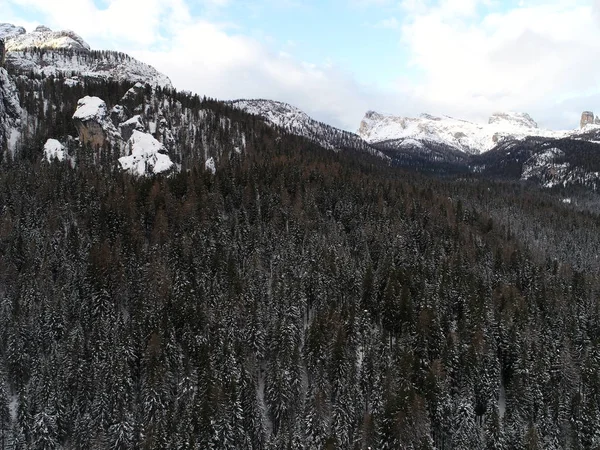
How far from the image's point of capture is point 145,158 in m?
163

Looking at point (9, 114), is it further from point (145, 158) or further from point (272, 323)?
point (272, 323)

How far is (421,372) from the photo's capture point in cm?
7181

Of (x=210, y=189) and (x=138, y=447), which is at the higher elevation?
(x=210, y=189)

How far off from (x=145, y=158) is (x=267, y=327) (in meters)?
104

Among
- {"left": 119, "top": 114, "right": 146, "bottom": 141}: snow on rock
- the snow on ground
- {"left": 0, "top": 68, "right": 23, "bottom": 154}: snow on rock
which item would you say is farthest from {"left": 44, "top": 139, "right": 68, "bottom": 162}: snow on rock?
{"left": 119, "top": 114, "right": 146, "bottom": 141}: snow on rock

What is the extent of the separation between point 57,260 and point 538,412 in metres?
92.2

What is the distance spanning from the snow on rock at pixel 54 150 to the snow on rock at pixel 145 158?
19.7 m

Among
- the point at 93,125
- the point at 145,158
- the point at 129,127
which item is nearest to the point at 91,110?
the point at 93,125

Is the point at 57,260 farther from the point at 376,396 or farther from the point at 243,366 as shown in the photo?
the point at 376,396

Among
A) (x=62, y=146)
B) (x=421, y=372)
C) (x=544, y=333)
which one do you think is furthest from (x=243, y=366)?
(x=62, y=146)

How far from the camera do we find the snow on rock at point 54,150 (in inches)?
6142

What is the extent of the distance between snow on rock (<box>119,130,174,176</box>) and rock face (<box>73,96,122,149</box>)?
9761 mm

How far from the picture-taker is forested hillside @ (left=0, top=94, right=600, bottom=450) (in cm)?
6297

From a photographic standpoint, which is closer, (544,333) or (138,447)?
(138,447)
